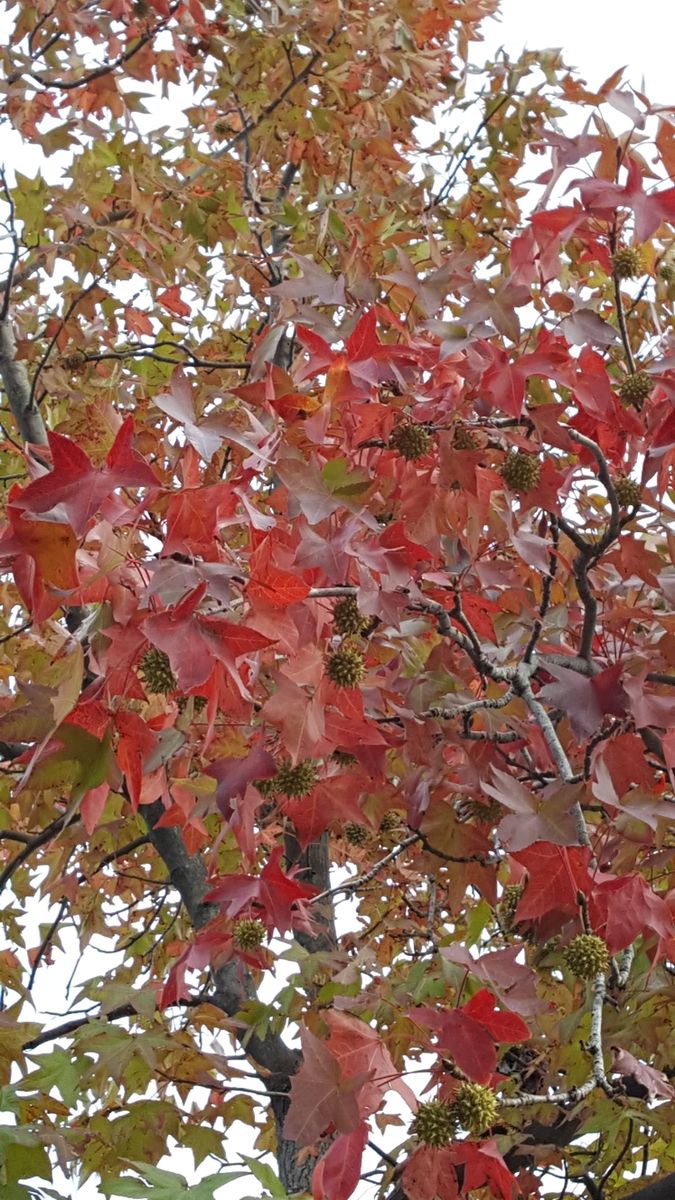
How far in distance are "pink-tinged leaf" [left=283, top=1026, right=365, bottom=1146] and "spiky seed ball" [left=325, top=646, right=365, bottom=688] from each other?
570 mm

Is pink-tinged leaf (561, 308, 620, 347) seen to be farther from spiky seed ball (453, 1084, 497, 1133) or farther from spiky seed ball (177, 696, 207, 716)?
spiky seed ball (453, 1084, 497, 1133)

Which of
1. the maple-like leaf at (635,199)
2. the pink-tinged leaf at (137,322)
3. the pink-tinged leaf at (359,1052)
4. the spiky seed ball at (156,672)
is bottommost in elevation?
the pink-tinged leaf at (359,1052)

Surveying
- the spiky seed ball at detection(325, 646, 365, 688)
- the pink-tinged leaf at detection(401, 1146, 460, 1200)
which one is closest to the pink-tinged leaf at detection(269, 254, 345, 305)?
the spiky seed ball at detection(325, 646, 365, 688)

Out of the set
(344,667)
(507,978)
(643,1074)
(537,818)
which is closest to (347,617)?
(344,667)

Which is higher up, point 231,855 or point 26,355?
point 26,355

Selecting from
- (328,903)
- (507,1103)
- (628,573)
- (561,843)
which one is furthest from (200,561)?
(328,903)

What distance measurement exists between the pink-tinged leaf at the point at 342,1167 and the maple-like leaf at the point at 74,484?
94cm

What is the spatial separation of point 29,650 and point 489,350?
154cm

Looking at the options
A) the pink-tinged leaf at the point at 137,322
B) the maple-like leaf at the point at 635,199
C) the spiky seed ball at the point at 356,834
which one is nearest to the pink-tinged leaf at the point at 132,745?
the maple-like leaf at the point at 635,199

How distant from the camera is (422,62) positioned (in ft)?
12.5

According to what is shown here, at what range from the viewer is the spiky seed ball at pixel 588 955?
5.65 ft

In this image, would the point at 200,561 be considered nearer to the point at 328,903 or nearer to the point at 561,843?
the point at 561,843

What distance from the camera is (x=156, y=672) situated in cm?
172

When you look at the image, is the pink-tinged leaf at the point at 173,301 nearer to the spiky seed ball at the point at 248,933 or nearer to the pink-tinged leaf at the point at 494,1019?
the spiky seed ball at the point at 248,933
